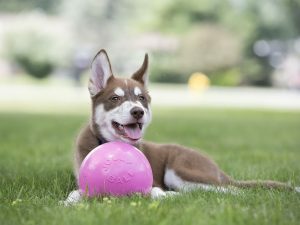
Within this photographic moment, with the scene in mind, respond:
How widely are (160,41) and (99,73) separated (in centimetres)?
4772

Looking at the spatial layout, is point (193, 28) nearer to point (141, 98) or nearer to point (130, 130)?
point (141, 98)

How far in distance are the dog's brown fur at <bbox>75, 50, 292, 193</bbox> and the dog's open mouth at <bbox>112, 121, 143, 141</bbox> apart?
0.84ft

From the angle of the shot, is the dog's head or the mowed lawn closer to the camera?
the mowed lawn

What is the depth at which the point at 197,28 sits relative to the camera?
50125mm

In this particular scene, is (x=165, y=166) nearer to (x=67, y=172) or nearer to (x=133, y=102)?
(x=133, y=102)

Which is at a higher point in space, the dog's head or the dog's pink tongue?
the dog's head

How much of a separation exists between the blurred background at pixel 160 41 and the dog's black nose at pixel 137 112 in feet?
117

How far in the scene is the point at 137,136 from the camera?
5.38 meters

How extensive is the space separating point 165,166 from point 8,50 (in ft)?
143

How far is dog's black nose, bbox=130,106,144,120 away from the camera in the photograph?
17.0 ft

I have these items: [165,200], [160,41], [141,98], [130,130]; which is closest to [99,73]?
[141,98]

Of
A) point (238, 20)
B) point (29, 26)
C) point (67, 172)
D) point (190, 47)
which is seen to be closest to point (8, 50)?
point (29, 26)

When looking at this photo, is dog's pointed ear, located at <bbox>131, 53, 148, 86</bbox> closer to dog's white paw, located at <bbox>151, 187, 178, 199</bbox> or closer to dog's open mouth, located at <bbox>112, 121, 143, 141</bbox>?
dog's open mouth, located at <bbox>112, 121, 143, 141</bbox>

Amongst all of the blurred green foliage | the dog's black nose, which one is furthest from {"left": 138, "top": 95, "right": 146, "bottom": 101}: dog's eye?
the blurred green foliage
